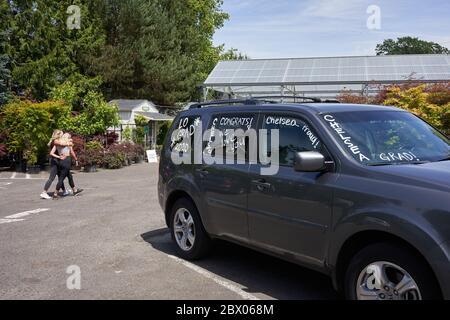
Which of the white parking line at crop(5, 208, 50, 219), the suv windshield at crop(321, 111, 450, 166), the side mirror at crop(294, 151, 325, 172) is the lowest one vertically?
the white parking line at crop(5, 208, 50, 219)

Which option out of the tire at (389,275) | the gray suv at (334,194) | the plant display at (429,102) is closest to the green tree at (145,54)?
the plant display at (429,102)

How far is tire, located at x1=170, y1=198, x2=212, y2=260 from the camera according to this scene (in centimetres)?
611

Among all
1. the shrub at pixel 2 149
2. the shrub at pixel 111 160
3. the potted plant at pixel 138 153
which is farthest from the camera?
the potted plant at pixel 138 153

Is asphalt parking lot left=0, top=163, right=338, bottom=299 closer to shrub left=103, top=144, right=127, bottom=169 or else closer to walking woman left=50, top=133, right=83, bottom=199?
walking woman left=50, top=133, right=83, bottom=199

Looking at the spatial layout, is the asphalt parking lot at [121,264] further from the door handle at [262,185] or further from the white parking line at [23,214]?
the door handle at [262,185]

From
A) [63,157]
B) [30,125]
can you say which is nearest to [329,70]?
[30,125]

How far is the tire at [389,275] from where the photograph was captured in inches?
140

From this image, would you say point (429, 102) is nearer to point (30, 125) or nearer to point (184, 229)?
point (184, 229)

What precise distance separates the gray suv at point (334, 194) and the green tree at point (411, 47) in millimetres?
88539

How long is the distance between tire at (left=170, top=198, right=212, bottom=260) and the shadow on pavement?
5.9 inches

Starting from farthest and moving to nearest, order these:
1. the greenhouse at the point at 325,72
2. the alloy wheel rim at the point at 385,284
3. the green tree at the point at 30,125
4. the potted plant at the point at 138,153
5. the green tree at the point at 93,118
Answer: the greenhouse at the point at 325,72 → the potted plant at the point at 138,153 → the green tree at the point at 93,118 → the green tree at the point at 30,125 → the alloy wheel rim at the point at 385,284

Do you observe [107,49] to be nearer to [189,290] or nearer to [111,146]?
[111,146]

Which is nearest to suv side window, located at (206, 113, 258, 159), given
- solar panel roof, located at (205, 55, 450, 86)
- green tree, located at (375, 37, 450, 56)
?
solar panel roof, located at (205, 55, 450, 86)

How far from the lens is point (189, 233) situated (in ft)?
20.7
